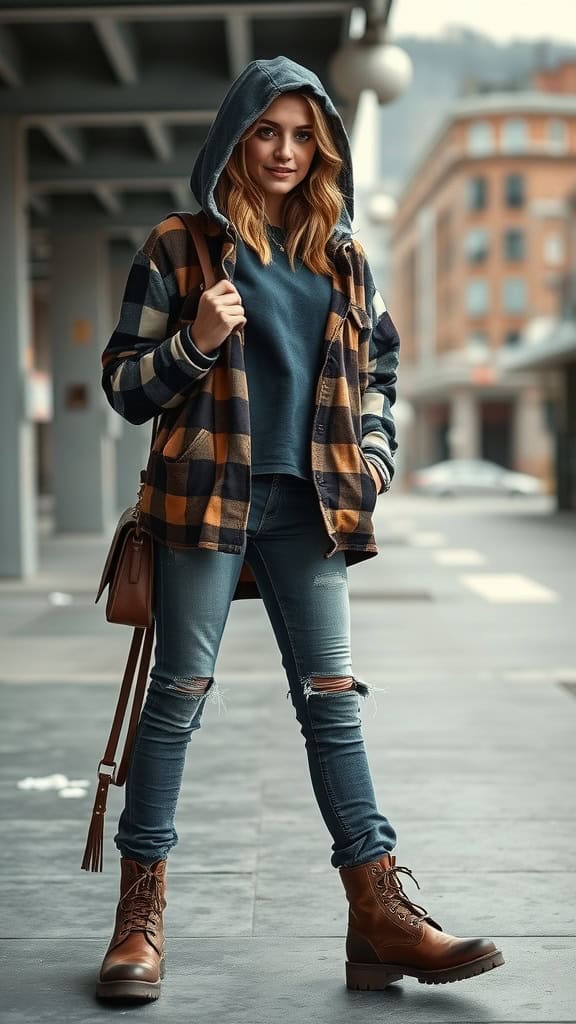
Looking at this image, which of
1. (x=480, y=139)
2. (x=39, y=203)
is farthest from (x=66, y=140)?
(x=480, y=139)

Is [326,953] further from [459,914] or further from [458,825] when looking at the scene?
[458,825]

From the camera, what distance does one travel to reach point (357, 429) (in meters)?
3.52

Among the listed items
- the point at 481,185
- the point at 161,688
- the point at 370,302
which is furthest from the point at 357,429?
the point at 481,185

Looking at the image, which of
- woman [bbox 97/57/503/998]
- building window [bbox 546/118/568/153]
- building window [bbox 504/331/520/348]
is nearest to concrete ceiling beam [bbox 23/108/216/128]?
woman [bbox 97/57/503/998]

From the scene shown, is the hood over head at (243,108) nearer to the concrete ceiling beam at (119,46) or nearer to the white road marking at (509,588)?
the concrete ceiling beam at (119,46)

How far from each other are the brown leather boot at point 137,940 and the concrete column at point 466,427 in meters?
71.3

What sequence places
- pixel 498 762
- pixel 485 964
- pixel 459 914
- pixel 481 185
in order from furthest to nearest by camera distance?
pixel 481 185 < pixel 498 762 < pixel 459 914 < pixel 485 964

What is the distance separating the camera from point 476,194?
77.7 m

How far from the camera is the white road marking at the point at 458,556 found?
18703 millimetres

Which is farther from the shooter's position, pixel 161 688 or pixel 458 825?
pixel 458 825

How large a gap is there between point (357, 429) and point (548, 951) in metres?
1.28

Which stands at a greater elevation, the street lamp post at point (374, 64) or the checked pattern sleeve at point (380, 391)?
the street lamp post at point (374, 64)

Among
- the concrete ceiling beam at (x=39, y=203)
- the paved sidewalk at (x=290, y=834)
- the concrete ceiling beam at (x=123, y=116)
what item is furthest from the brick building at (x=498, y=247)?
the paved sidewalk at (x=290, y=834)

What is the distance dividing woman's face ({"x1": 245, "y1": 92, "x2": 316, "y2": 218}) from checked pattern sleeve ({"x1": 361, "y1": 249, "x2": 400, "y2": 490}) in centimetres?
28
